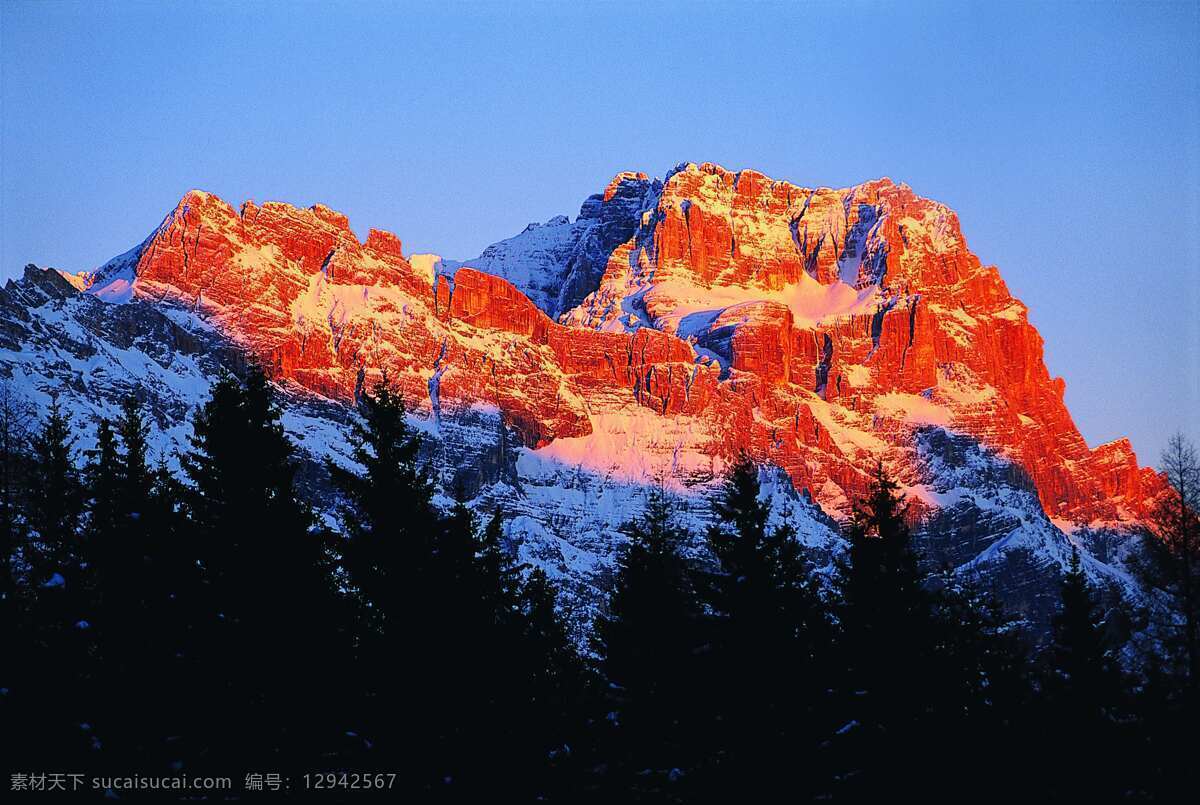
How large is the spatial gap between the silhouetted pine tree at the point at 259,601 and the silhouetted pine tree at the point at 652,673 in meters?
7.34

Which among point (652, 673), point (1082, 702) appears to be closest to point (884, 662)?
point (652, 673)

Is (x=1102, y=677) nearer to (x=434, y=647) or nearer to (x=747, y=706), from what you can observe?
(x=747, y=706)

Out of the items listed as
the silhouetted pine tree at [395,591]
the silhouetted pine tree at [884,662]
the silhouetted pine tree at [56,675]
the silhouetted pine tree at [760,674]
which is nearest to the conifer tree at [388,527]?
the silhouetted pine tree at [395,591]

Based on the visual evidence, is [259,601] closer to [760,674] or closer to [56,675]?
[56,675]

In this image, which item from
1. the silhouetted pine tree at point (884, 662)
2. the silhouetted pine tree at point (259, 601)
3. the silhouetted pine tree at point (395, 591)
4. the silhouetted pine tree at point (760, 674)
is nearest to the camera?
the silhouetted pine tree at point (259, 601)

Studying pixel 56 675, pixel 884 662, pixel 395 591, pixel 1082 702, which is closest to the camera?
pixel 56 675

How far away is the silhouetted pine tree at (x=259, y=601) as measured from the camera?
31297mm

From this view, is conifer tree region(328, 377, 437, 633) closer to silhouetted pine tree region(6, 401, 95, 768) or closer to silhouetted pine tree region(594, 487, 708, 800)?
silhouetted pine tree region(6, 401, 95, 768)

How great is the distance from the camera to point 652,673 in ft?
129

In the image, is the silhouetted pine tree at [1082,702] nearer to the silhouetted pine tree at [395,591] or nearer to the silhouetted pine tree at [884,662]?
the silhouetted pine tree at [884,662]

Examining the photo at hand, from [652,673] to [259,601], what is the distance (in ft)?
37.6

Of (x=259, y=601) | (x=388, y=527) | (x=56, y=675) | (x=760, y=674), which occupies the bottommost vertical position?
(x=760, y=674)

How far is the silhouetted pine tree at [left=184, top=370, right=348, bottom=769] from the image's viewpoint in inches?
1232

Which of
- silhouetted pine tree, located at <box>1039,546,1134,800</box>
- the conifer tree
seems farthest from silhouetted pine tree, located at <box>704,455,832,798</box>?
the conifer tree
